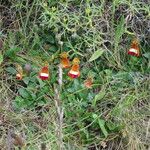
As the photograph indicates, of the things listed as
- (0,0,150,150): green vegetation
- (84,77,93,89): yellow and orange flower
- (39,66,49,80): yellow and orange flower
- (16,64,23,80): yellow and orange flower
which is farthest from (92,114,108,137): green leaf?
(16,64,23,80): yellow and orange flower

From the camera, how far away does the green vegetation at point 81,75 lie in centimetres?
200

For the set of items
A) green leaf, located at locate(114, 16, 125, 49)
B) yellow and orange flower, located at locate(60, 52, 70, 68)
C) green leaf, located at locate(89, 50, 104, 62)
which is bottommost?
yellow and orange flower, located at locate(60, 52, 70, 68)

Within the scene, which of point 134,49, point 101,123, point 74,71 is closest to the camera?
point 101,123

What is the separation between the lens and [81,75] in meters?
2.20

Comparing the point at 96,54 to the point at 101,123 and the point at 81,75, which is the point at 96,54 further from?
the point at 101,123

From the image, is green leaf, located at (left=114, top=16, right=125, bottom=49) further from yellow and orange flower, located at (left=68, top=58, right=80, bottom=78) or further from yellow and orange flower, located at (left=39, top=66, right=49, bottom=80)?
yellow and orange flower, located at (left=39, top=66, right=49, bottom=80)

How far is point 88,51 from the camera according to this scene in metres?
2.22

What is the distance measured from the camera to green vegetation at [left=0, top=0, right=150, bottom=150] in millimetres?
2004

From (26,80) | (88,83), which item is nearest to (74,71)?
(88,83)

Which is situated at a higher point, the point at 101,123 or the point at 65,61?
the point at 65,61

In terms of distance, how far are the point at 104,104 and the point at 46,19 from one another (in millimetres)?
504

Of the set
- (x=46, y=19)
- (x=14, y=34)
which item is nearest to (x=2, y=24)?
(x=14, y=34)

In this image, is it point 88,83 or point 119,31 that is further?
point 119,31

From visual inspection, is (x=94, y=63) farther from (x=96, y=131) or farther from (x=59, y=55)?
(x=96, y=131)
